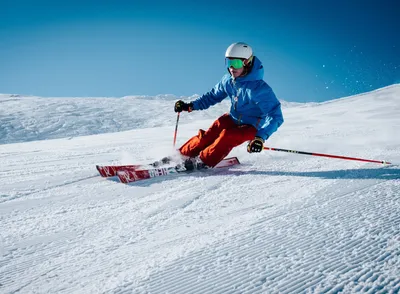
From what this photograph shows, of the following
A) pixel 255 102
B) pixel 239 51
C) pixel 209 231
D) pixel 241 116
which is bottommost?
pixel 209 231

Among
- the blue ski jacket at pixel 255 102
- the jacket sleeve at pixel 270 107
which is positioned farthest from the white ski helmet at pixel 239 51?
the jacket sleeve at pixel 270 107

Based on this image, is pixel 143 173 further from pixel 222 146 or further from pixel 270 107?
pixel 270 107

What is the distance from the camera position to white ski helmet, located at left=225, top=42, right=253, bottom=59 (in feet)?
13.2

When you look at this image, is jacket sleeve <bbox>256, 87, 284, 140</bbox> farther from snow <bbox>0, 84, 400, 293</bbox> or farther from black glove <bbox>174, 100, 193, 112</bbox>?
black glove <bbox>174, 100, 193, 112</bbox>

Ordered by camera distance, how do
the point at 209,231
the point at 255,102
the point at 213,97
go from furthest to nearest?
1. the point at 213,97
2. the point at 255,102
3. the point at 209,231

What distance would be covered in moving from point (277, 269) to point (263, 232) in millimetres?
411

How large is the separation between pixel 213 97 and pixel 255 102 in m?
1.14

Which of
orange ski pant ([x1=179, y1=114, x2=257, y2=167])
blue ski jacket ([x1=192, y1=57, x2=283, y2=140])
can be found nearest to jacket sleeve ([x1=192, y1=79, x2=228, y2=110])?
blue ski jacket ([x1=192, y1=57, x2=283, y2=140])

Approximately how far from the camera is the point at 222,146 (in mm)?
3924

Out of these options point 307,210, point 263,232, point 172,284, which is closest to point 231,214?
point 263,232

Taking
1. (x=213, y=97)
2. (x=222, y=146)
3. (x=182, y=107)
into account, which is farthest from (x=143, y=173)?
(x=213, y=97)

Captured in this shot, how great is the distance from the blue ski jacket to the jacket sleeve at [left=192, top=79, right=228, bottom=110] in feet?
0.71

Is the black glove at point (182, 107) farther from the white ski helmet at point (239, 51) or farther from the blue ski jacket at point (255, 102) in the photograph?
the white ski helmet at point (239, 51)

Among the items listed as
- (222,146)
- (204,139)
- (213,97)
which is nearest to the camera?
(222,146)
